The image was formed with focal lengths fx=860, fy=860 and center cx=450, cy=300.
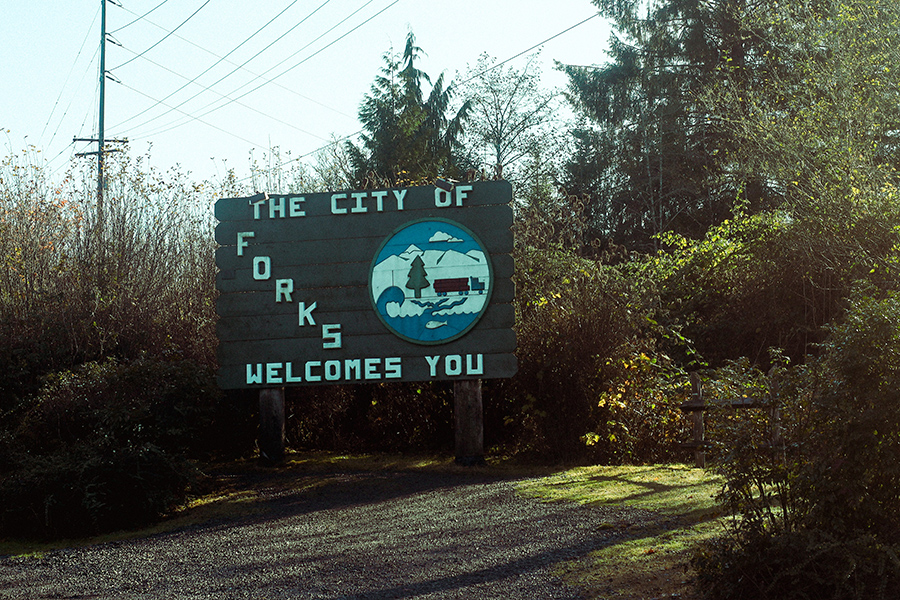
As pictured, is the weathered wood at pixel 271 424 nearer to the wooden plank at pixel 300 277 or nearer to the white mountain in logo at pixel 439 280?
the wooden plank at pixel 300 277

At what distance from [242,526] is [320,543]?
4.56 ft

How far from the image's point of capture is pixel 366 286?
10.8m

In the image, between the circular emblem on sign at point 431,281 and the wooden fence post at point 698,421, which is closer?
the wooden fence post at point 698,421

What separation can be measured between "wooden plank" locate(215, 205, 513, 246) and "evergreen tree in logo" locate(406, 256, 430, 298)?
0.60m

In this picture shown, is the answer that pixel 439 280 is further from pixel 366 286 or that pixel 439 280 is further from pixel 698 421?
pixel 698 421

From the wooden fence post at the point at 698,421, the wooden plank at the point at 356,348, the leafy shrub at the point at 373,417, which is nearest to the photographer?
the wooden fence post at the point at 698,421

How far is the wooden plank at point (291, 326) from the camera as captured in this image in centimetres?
1077

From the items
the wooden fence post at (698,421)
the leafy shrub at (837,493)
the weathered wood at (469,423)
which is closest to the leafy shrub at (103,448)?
the weathered wood at (469,423)

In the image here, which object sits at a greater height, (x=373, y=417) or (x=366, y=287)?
(x=366, y=287)

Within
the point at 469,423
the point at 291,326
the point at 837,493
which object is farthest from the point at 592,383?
the point at 837,493

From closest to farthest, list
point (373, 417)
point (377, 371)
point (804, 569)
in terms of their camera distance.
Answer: point (804, 569)
point (377, 371)
point (373, 417)

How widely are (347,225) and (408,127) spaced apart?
15355 mm

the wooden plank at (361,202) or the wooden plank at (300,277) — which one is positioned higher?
the wooden plank at (361,202)

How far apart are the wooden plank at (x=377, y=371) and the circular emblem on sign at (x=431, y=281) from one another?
30 cm
